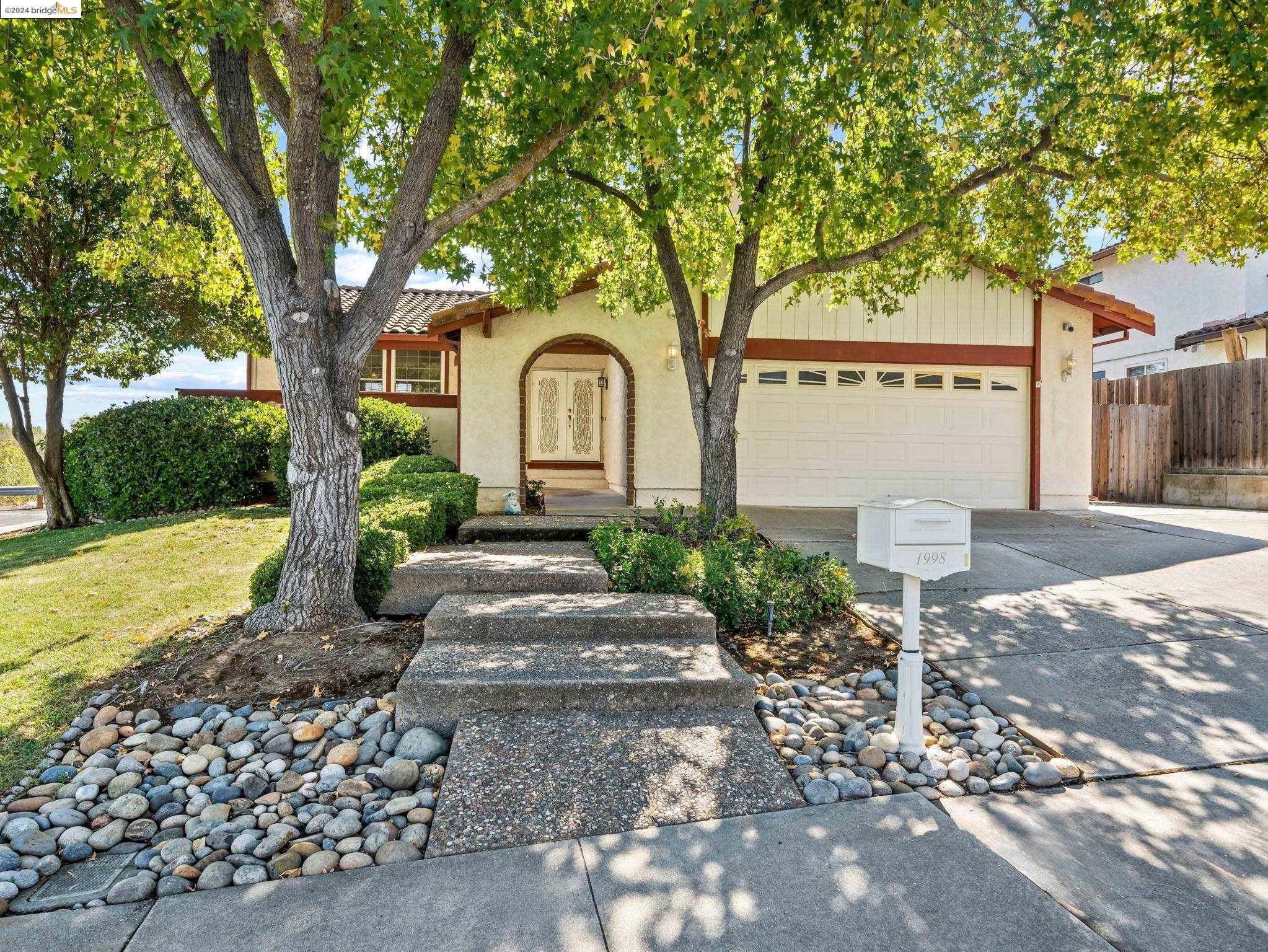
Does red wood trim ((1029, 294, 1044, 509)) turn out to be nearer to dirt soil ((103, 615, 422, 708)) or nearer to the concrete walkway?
the concrete walkway

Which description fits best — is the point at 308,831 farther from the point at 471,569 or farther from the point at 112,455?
the point at 112,455

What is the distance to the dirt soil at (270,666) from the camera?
399 cm

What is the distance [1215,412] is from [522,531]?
504 inches

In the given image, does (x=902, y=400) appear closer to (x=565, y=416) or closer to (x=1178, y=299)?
(x=565, y=416)

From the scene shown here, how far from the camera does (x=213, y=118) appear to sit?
6445 mm

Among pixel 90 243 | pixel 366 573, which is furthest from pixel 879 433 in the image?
pixel 90 243

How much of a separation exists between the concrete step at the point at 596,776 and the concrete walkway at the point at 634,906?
121 mm

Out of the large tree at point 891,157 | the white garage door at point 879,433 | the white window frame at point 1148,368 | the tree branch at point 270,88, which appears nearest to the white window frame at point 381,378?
the large tree at point 891,157

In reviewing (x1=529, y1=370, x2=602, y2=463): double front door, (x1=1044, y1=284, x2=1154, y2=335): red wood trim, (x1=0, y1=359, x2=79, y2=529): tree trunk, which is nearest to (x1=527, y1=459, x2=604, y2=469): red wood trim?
(x1=529, y1=370, x2=602, y2=463): double front door

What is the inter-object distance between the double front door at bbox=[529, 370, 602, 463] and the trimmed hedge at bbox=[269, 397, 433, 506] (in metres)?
2.99

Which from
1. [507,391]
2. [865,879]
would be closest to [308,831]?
[865,879]

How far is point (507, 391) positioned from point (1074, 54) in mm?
7166

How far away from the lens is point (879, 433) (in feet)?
36.1

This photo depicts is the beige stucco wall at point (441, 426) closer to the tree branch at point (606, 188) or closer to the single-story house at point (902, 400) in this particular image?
the single-story house at point (902, 400)
